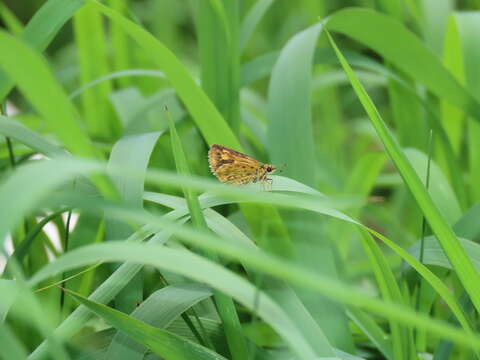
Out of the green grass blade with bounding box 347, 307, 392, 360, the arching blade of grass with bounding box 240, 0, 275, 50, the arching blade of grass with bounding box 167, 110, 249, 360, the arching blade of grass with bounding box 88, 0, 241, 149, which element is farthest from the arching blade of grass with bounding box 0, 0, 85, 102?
the green grass blade with bounding box 347, 307, 392, 360

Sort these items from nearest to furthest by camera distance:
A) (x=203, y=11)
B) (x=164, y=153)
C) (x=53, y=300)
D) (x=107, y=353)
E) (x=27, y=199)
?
(x=27, y=199) < (x=107, y=353) < (x=53, y=300) < (x=203, y=11) < (x=164, y=153)

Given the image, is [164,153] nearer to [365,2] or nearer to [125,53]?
[125,53]

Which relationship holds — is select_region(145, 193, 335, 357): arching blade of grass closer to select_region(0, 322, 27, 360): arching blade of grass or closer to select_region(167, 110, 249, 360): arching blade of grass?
select_region(167, 110, 249, 360): arching blade of grass

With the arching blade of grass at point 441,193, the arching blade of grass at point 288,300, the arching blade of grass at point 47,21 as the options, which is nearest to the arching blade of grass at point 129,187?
the arching blade of grass at point 288,300

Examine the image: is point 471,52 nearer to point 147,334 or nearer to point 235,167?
Answer: point 235,167

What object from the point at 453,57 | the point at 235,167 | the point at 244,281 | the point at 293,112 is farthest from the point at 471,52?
the point at 244,281

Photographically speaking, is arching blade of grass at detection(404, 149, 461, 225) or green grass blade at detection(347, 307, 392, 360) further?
arching blade of grass at detection(404, 149, 461, 225)

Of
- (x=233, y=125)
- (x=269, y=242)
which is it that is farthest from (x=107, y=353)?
(x=233, y=125)
